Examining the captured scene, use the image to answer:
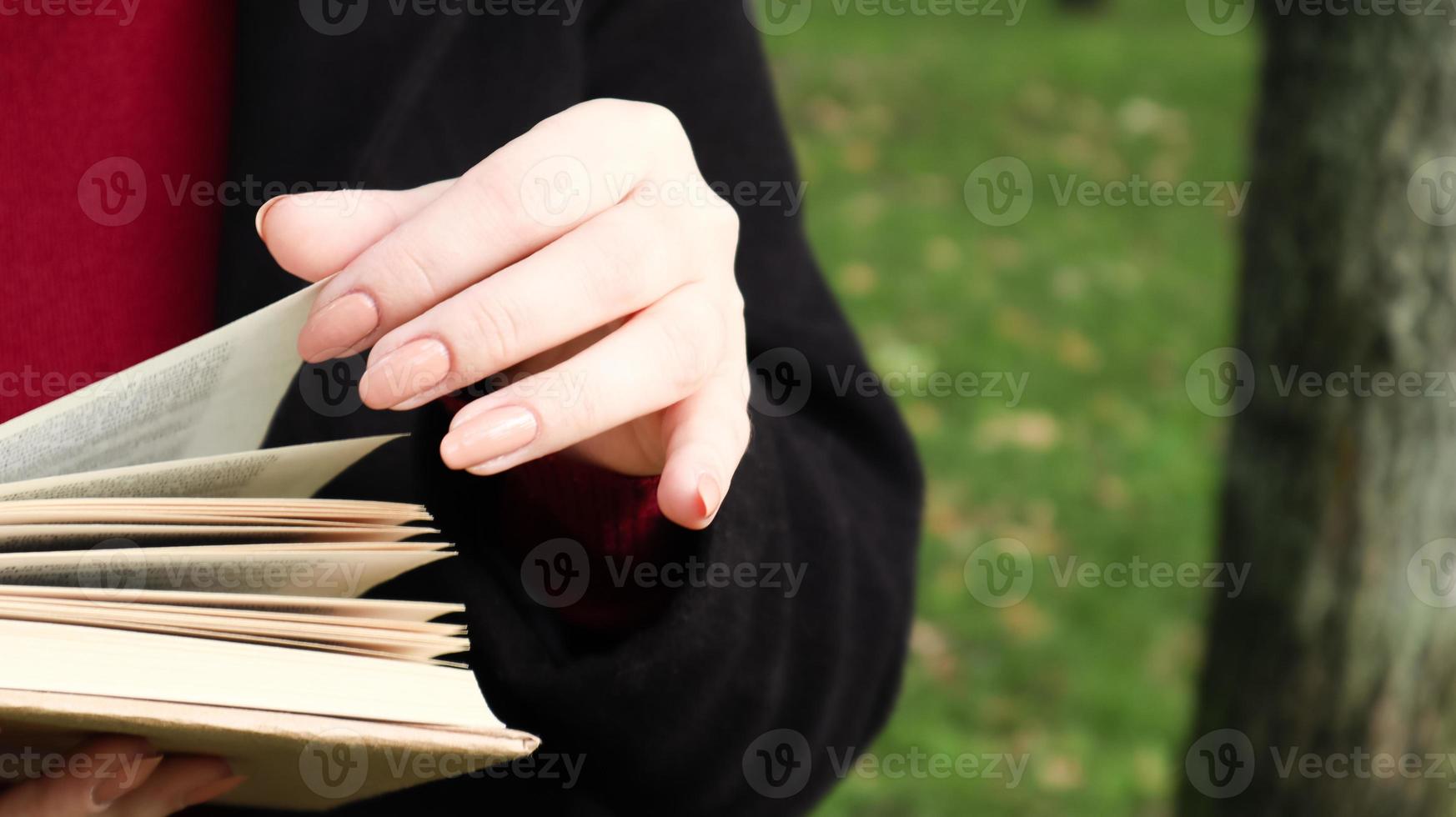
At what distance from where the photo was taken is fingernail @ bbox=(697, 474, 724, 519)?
0.86 m

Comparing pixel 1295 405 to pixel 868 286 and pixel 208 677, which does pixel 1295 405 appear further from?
pixel 868 286

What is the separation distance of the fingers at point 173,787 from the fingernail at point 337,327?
0.34 meters

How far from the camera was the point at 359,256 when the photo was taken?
0.82m

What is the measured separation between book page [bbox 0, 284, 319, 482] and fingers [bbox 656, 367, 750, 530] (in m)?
0.27

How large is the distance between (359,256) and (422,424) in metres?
0.24

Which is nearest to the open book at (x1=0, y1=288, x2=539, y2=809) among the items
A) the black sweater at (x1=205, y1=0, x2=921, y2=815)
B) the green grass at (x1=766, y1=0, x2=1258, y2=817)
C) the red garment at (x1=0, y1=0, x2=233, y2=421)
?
the black sweater at (x1=205, y1=0, x2=921, y2=815)

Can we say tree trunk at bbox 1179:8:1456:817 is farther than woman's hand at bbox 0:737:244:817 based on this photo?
Yes

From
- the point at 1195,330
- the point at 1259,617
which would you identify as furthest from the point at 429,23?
the point at 1195,330

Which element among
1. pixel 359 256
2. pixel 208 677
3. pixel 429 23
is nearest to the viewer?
pixel 208 677

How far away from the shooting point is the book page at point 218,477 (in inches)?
28.7

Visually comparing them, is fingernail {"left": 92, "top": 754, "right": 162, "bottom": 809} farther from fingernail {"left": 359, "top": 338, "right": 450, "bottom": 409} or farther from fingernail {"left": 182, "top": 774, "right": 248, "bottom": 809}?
fingernail {"left": 359, "top": 338, "right": 450, "bottom": 409}

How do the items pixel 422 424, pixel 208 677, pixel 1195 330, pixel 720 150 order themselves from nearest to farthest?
pixel 208 677 → pixel 422 424 → pixel 720 150 → pixel 1195 330

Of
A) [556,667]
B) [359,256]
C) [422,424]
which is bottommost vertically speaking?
[556,667]

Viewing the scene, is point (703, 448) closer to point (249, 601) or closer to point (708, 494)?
point (708, 494)
